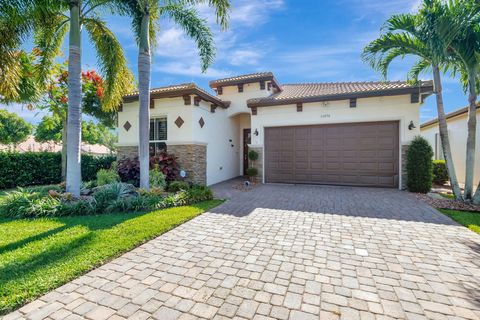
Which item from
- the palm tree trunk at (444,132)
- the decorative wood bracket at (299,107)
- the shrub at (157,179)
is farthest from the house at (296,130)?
the palm tree trunk at (444,132)

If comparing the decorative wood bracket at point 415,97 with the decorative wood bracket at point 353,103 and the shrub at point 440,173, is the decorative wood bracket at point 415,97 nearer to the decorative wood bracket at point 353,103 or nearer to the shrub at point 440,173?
the decorative wood bracket at point 353,103

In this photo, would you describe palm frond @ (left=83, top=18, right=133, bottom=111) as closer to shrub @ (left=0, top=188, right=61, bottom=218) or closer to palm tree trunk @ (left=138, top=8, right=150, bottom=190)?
palm tree trunk @ (left=138, top=8, right=150, bottom=190)

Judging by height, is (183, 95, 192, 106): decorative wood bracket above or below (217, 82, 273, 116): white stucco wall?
below

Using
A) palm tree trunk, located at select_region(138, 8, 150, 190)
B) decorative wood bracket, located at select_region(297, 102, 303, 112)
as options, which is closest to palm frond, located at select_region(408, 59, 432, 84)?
decorative wood bracket, located at select_region(297, 102, 303, 112)

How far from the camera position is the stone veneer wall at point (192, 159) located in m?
10.3

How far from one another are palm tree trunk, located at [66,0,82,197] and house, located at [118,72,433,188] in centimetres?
363

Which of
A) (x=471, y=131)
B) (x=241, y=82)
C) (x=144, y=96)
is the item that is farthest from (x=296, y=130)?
(x=144, y=96)

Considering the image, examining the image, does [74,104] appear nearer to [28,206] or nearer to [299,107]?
[28,206]

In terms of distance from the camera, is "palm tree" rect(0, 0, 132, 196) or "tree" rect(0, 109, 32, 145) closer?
"palm tree" rect(0, 0, 132, 196)

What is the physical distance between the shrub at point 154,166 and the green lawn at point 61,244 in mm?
3851

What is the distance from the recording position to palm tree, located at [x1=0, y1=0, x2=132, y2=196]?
21.8ft

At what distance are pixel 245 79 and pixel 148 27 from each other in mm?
5693

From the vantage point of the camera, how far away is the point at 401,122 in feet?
32.1

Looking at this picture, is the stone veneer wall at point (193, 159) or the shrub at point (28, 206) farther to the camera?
the stone veneer wall at point (193, 159)
